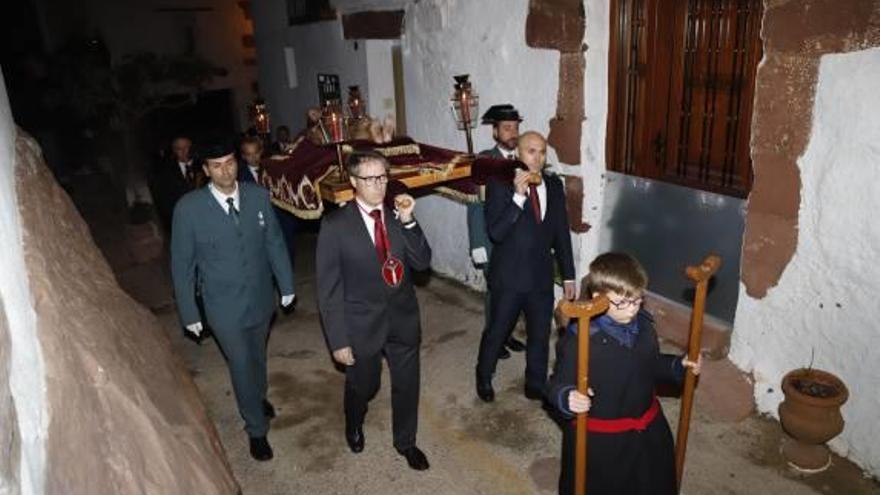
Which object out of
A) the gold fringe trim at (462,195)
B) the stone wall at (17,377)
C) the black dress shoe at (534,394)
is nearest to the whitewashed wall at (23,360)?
the stone wall at (17,377)

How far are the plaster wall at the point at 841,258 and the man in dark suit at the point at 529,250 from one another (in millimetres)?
1450

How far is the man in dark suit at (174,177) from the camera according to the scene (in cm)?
670

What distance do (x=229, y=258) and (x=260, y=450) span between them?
53.1 inches

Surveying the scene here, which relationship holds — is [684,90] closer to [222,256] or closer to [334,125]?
[334,125]

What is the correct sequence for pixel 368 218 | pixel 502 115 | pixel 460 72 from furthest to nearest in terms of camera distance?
pixel 460 72 → pixel 502 115 → pixel 368 218

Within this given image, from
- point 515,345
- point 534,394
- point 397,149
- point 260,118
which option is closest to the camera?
point 534,394

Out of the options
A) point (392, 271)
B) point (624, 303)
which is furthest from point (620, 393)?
point (392, 271)

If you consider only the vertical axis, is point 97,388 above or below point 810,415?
above

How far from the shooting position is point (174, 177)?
6.71 metres

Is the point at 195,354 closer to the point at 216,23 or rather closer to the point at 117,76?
the point at 117,76

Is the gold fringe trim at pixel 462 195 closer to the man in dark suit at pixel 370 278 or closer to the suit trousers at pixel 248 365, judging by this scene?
the man in dark suit at pixel 370 278

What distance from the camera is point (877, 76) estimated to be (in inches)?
142

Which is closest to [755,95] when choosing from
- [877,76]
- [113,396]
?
[877,76]

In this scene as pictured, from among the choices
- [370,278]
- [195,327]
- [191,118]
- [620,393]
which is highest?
[370,278]
